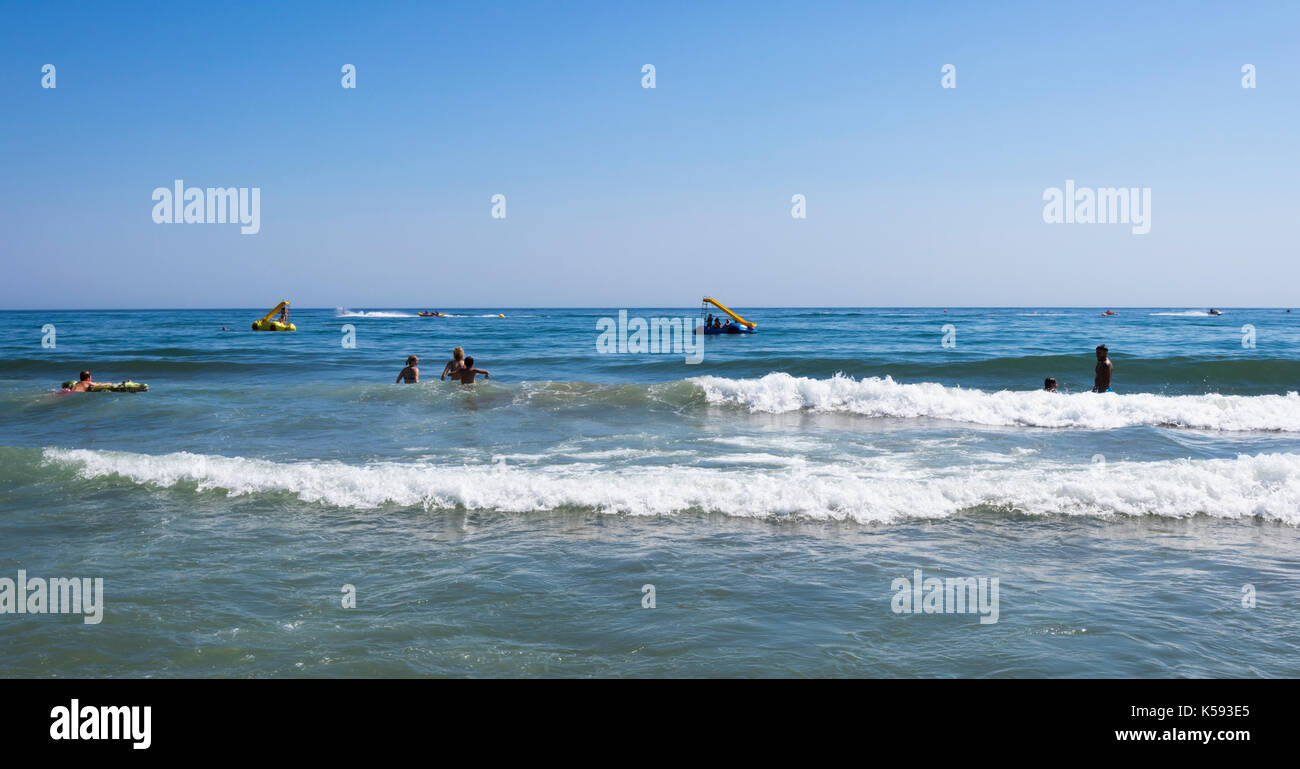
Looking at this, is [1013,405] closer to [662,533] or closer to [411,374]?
[662,533]

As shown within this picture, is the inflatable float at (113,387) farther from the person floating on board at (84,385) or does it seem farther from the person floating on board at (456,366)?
the person floating on board at (456,366)

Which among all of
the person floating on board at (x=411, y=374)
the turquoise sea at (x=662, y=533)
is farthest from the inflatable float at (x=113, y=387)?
the person floating on board at (x=411, y=374)

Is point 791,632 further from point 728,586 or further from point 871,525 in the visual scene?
point 871,525

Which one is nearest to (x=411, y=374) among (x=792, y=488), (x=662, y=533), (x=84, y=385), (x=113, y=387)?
(x=113, y=387)

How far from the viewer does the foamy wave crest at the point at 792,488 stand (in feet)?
28.2

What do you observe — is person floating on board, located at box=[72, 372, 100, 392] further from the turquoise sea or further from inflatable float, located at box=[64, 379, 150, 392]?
the turquoise sea

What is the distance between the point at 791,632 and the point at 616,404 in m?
13.5

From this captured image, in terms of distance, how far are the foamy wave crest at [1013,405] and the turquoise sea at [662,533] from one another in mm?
96

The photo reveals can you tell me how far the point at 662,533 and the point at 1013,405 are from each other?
40.0 feet

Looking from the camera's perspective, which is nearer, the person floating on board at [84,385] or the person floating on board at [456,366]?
the person floating on board at [84,385]

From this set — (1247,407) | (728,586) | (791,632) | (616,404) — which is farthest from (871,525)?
(1247,407)

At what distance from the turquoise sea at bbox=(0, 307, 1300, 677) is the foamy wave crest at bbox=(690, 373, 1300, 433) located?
96 millimetres

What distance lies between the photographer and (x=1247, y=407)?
1684 cm
